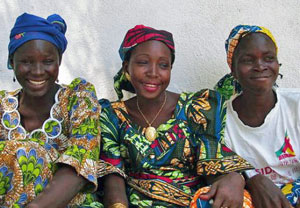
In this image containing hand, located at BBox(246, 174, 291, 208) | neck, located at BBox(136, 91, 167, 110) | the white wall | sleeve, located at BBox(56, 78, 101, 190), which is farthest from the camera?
the white wall

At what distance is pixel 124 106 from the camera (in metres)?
2.94

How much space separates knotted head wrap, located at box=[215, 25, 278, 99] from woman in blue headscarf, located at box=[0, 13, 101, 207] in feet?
3.22

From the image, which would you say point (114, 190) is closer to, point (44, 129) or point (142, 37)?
→ point (44, 129)

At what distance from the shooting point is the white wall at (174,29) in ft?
11.1

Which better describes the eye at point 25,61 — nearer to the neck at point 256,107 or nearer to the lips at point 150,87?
the lips at point 150,87

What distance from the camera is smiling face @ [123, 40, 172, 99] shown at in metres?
2.71

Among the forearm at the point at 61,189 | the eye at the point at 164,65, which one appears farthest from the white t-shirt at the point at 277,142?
the forearm at the point at 61,189

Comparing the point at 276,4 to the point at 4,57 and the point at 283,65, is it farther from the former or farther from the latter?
the point at 4,57

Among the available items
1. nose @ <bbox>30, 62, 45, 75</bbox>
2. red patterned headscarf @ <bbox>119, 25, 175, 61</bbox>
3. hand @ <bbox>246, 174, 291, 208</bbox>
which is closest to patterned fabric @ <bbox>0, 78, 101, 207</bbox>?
nose @ <bbox>30, 62, 45, 75</bbox>

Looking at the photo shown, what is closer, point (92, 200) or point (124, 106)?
point (92, 200)

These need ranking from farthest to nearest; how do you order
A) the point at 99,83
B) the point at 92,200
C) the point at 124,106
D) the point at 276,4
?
the point at 99,83 → the point at 276,4 → the point at 124,106 → the point at 92,200

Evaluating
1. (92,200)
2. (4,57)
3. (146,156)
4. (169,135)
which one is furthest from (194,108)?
(4,57)

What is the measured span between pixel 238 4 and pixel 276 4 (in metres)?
0.29

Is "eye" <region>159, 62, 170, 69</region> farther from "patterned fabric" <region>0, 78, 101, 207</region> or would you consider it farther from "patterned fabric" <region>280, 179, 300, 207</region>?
"patterned fabric" <region>280, 179, 300, 207</region>
